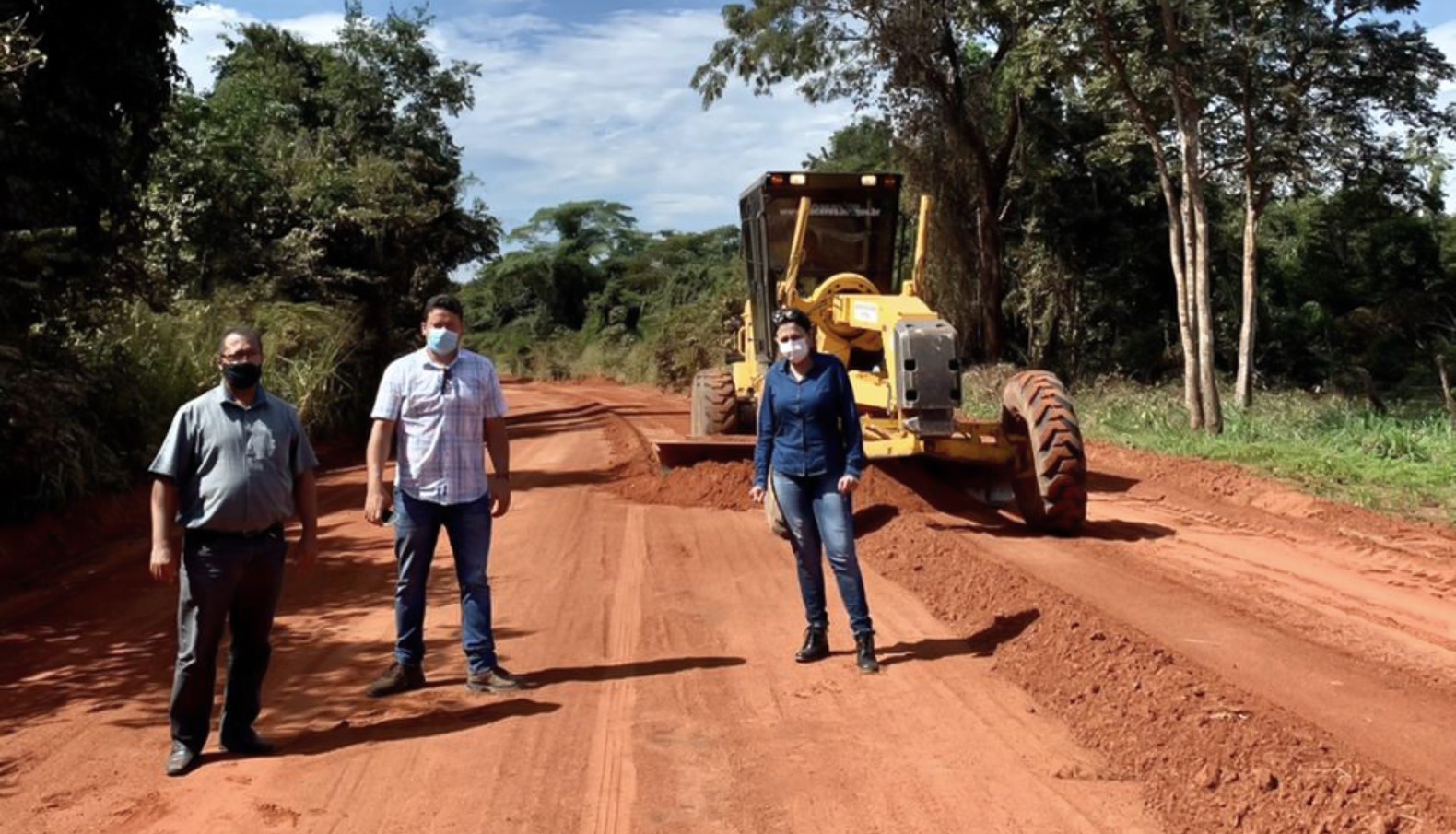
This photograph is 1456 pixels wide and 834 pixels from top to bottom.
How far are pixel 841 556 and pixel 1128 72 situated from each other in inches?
470

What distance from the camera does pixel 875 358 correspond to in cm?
1120

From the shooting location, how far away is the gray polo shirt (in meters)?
4.69

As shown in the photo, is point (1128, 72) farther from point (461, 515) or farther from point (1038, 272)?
point (461, 515)

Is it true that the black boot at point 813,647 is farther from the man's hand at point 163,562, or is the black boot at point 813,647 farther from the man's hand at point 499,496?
the man's hand at point 163,562

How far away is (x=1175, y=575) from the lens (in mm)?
7840

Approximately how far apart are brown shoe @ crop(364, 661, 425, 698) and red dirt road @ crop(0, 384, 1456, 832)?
11 cm

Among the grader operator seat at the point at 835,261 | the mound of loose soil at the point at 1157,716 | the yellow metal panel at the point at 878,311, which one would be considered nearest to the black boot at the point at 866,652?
the mound of loose soil at the point at 1157,716

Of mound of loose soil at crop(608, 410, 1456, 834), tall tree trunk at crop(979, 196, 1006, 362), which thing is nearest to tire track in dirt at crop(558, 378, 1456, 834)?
mound of loose soil at crop(608, 410, 1456, 834)

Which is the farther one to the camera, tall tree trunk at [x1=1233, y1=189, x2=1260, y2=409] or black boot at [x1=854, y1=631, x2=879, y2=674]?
tall tree trunk at [x1=1233, y1=189, x2=1260, y2=409]

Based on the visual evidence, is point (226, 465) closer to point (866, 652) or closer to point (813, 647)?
point (813, 647)

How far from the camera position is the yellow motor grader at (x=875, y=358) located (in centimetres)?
892

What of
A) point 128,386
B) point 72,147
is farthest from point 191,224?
point 72,147

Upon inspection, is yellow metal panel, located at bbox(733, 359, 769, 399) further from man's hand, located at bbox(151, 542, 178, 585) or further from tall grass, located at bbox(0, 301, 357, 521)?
man's hand, located at bbox(151, 542, 178, 585)

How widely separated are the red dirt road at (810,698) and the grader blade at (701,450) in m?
2.06
